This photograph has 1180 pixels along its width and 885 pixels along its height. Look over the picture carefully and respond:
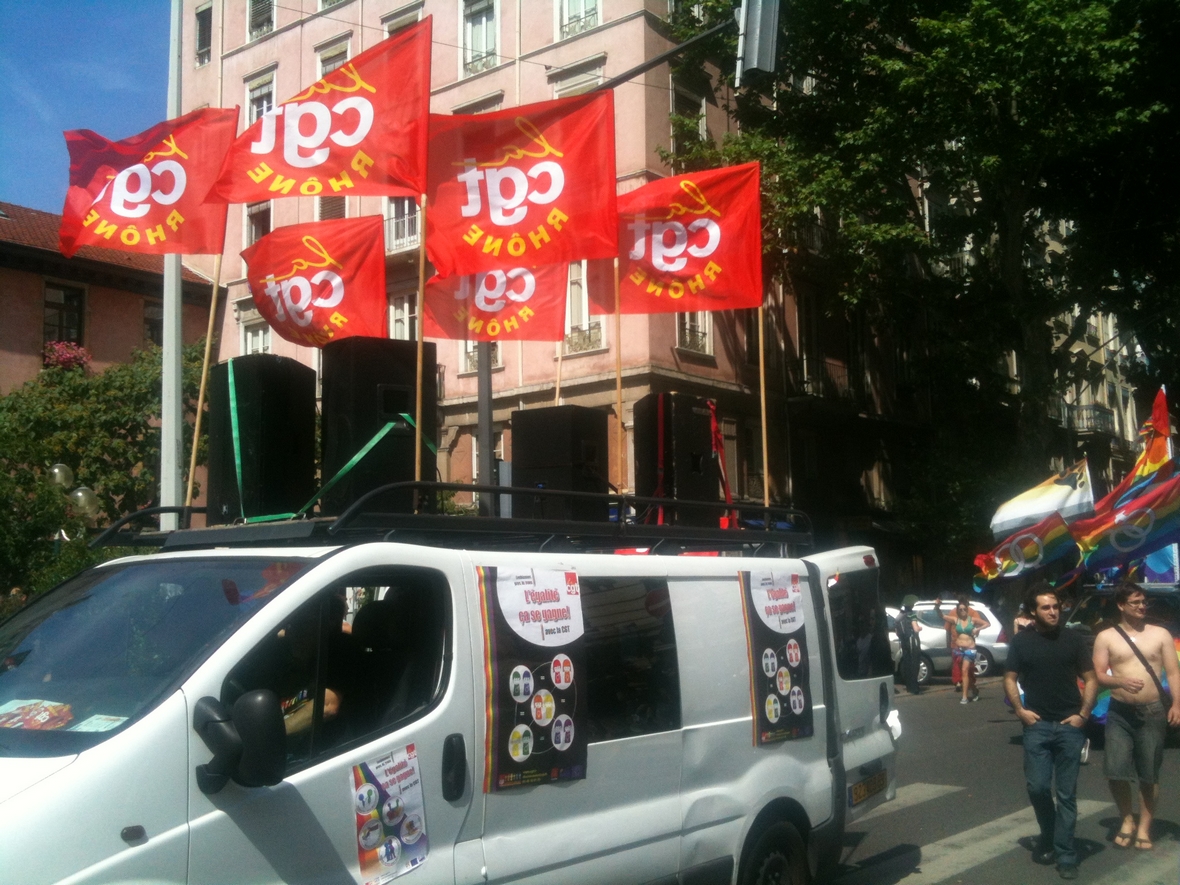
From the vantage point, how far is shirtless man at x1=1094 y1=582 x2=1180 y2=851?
7.93 m

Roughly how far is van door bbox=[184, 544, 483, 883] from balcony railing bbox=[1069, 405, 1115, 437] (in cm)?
4306

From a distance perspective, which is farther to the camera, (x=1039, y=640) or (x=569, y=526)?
(x=1039, y=640)

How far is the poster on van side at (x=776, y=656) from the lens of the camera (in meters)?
5.81

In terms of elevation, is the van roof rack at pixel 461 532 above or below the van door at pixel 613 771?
above

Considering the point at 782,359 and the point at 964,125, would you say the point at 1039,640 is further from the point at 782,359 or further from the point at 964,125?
the point at 782,359

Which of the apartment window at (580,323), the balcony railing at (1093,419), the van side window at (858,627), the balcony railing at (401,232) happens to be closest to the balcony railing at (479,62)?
the balcony railing at (401,232)

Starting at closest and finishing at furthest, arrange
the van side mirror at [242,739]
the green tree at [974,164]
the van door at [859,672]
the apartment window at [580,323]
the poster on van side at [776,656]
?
the van side mirror at [242,739] < the poster on van side at [776,656] < the van door at [859,672] < the green tree at [974,164] < the apartment window at [580,323]

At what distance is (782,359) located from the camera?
28.5 metres

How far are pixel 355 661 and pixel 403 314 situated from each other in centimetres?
2373

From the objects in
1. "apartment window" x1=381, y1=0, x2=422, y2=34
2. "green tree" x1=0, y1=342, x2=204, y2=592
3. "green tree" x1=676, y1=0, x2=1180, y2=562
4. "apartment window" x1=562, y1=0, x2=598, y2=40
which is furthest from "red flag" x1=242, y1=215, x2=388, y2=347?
"apartment window" x1=381, y1=0, x2=422, y2=34

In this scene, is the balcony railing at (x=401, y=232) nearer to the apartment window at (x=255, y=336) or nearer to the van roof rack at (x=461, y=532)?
the apartment window at (x=255, y=336)

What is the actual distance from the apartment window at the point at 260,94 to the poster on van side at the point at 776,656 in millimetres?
27392

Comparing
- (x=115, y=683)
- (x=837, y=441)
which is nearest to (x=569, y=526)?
(x=115, y=683)

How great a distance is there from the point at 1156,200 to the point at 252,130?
2269cm
